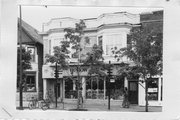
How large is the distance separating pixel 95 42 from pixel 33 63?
0.49 m

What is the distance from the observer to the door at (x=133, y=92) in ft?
9.46

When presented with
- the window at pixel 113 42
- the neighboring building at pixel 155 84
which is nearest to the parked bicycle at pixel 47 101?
Answer: the window at pixel 113 42

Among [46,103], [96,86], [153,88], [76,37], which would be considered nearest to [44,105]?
[46,103]

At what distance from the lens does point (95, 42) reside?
294 cm

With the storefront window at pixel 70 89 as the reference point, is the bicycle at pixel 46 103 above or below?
below

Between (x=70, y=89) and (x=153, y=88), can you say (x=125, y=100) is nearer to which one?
(x=153, y=88)

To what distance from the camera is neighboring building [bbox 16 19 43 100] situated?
293 cm

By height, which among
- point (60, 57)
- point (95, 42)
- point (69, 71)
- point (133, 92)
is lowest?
point (133, 92)

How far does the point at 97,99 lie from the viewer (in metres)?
2.93

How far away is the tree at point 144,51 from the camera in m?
2.93

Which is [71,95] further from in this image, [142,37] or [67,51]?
[142,37]

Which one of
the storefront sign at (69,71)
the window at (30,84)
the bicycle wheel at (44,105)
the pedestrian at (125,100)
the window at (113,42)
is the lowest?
the bicycle wheel at (44,105)

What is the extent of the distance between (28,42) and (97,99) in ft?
2.22

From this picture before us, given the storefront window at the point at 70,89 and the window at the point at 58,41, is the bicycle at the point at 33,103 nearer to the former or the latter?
the storefront window at the point at 70,89
